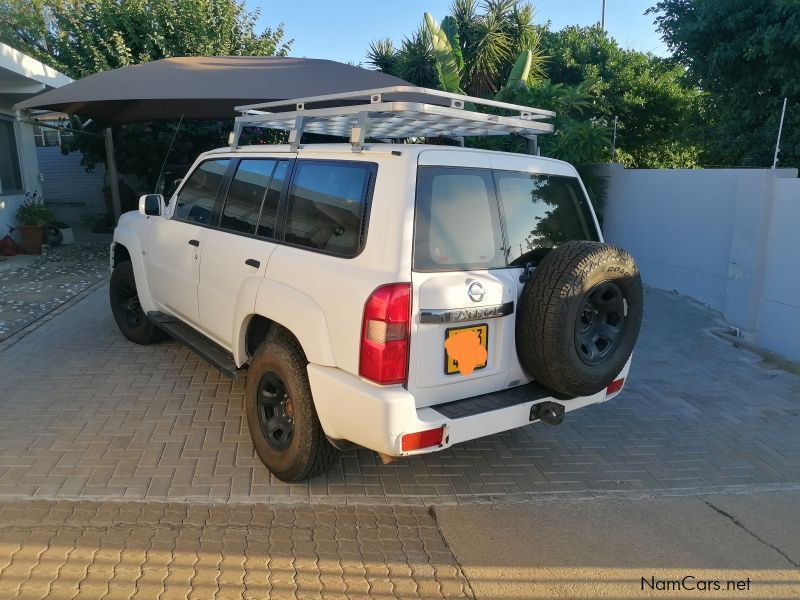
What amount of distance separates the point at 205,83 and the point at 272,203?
16.8 feet

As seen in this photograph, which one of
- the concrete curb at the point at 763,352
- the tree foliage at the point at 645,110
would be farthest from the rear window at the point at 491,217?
the tree foliage at the point at 645,110

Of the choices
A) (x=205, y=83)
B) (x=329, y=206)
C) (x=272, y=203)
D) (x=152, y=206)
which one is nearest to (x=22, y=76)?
(x=205, y=83)

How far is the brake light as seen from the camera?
2828 millimetres

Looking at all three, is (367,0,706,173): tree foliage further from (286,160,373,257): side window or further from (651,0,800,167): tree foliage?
(286,160,373,257): side window

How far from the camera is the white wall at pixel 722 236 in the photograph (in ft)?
20.1

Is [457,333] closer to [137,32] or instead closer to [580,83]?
[580,83]

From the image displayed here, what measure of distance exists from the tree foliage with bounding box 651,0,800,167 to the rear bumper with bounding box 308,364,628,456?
731 centimetres

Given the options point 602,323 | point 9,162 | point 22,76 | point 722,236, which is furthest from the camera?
point 9,162

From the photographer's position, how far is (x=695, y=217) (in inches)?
314

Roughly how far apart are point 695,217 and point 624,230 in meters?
1.68

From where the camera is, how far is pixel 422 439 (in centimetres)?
292

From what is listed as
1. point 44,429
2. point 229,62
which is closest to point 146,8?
point 229,62

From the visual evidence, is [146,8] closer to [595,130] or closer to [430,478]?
[595,130]

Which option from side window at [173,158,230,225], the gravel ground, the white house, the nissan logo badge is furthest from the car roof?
the white house
